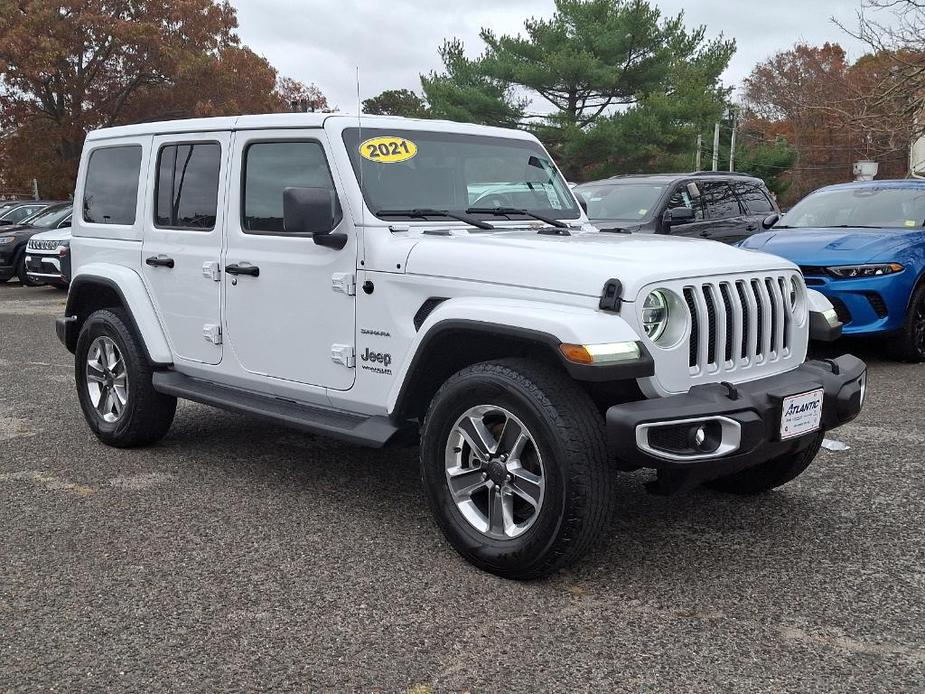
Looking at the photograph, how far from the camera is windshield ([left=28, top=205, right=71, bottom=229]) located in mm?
17438

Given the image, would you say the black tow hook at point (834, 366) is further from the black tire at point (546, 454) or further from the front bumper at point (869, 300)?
the front bumper at point (869, 300)

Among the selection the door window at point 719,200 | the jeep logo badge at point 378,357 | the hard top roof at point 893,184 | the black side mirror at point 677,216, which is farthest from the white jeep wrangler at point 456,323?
the door window at point 719,200

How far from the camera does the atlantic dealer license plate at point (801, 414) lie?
11.8 feet

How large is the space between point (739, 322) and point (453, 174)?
1.69 meters

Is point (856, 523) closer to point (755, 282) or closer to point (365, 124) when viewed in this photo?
point (755, 282)

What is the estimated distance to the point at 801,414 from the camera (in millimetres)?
3682

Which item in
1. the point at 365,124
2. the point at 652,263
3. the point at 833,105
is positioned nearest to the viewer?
the point at 652,263

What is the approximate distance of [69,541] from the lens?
4.17m

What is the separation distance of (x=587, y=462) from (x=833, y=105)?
599 inches

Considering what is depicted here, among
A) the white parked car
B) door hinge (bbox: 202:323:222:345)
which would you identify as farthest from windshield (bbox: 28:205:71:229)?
door hinge (bbox: 202:323:222:345)

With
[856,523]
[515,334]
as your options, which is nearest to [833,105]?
[856,523]

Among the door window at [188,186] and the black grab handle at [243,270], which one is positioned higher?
the door window at [188,186]

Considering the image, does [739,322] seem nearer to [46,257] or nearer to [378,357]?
[378,357]

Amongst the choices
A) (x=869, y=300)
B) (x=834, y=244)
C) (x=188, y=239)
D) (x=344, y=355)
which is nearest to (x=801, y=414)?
(x=344, y=355)
